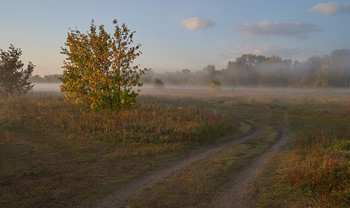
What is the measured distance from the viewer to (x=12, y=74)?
28.8 meters

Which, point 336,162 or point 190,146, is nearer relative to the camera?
point 336,162

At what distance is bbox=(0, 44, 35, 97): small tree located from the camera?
28.3m

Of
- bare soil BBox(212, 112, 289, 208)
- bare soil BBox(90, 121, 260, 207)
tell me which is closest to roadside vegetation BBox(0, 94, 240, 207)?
bare soil BBox(90, 121, 260, 207)

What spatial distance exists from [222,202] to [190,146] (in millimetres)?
7977

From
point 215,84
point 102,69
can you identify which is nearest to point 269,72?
point 215,84

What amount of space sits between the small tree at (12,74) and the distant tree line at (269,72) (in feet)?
330

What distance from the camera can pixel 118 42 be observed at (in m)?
18.3

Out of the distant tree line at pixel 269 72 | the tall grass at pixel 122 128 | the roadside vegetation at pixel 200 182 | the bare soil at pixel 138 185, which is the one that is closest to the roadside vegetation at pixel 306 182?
the roadside vegetation at pixel 200 182

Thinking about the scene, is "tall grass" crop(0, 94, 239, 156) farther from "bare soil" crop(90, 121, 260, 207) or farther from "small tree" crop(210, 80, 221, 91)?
"small tree" crop(210, 80, 221, 91)

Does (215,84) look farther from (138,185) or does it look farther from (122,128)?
(138,185)

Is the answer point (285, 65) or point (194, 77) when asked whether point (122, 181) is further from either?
point (285, 65)

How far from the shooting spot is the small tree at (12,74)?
28273mm

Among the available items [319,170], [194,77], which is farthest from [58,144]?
[194,77]

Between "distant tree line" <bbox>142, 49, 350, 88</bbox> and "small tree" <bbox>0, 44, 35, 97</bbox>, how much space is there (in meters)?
101
